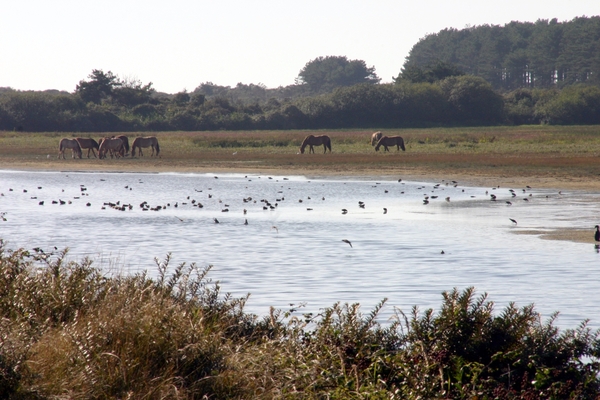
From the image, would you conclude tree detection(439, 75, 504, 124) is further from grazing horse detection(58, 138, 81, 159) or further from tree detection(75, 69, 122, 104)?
grazing horse detection(58, 138, 81, 159)

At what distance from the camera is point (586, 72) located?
477ft

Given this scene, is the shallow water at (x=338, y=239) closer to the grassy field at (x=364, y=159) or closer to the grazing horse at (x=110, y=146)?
the grassy field at (x=364, y=159)

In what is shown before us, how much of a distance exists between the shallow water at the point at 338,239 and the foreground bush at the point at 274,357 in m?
2.53

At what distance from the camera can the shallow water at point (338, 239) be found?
991cm

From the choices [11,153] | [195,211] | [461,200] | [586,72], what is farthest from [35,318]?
[586,72]

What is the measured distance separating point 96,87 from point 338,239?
7120 centimetres

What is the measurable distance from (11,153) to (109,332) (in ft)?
140

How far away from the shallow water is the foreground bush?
8.29ft

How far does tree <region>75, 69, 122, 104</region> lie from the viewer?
8112cm

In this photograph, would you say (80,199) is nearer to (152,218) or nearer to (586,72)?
(152,218)

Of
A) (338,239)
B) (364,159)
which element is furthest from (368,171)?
(338,239)

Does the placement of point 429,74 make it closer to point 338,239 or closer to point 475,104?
point 475,104

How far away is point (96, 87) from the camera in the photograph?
81.9 metres

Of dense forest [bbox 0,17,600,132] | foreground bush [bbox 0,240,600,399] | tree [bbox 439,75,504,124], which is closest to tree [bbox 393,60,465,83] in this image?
dense forest [bbox 0,17,600,132]
